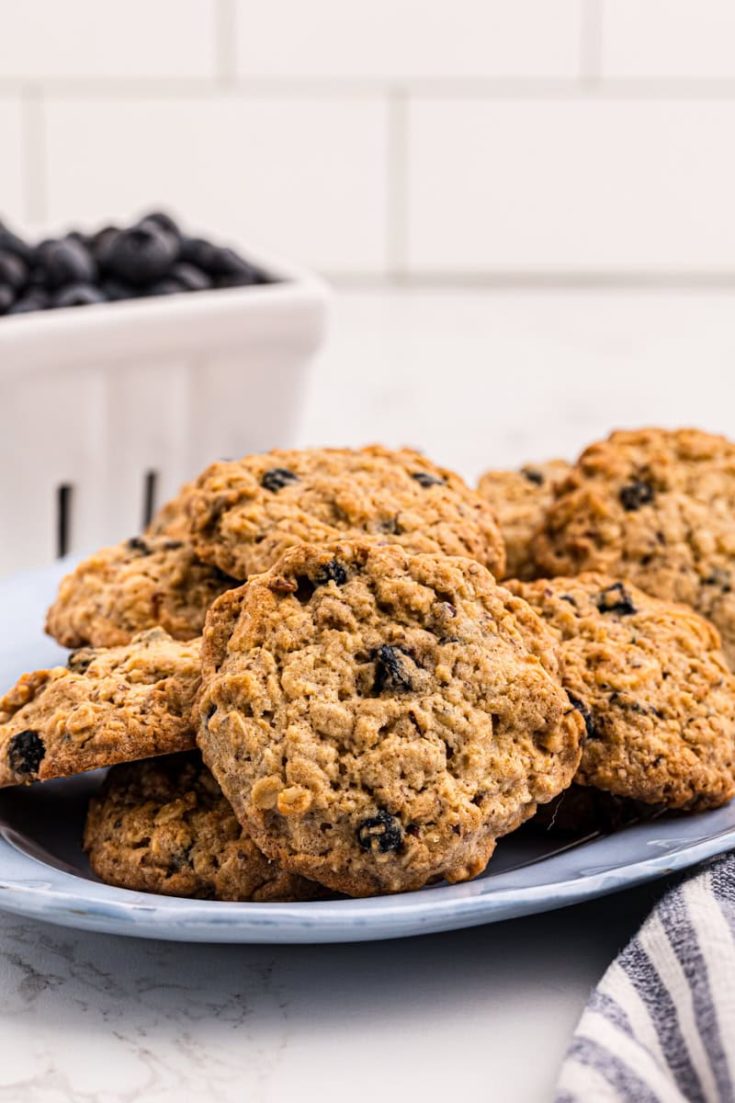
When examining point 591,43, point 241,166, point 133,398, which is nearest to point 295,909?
point 133,398

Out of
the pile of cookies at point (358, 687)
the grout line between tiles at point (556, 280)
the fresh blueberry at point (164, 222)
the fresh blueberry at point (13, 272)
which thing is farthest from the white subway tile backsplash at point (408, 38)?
the pile of cookies at point (358, 687)

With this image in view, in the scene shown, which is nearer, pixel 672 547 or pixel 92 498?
pixel 672 547

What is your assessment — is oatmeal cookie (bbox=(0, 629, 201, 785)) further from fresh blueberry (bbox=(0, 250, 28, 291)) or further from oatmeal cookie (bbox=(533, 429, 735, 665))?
fresh blueberry (bbox=(0, 250, 28, 291))

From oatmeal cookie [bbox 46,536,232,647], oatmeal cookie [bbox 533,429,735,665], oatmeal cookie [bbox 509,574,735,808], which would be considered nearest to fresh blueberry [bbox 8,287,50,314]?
oatmeal cookie [bbox 46,536,232,647]

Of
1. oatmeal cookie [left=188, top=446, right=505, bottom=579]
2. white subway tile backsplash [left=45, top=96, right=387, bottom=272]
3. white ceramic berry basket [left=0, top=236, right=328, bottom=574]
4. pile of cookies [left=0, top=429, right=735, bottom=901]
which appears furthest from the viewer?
white subway tile backsplash [left=45, top=96, right=387, bottom=272]

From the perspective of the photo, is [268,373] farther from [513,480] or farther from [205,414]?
[513,480]

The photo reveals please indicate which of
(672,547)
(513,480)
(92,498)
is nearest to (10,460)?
(92,498)

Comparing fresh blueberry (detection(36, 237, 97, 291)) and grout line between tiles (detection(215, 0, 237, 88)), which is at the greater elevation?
grout line between tiles (detection(215, 0, 237, 88))

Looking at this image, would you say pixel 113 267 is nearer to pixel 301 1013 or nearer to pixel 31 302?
pixel 31 302
